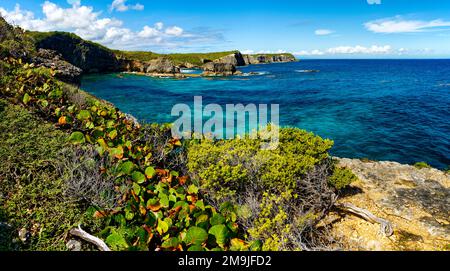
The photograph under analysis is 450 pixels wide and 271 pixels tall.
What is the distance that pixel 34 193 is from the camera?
5641mm

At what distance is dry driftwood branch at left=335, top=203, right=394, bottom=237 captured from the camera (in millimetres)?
7201

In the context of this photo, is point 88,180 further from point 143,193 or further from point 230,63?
point 230,63

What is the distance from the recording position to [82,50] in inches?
2891

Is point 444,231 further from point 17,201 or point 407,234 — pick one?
point 17,201

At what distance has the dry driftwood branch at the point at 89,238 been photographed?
4.82m

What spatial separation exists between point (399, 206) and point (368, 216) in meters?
1.58

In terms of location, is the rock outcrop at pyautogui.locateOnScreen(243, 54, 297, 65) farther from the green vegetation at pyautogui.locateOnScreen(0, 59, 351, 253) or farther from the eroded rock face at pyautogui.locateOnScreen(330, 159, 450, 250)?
the green vegetation at pyautogui.locateOnScreen(0, 59, 351, 253)

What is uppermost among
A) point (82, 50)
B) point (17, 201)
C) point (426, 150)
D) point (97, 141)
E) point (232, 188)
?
point (82, 50)

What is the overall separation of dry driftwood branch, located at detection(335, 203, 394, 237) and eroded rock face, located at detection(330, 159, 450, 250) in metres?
0.14

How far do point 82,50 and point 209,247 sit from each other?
8052 cm

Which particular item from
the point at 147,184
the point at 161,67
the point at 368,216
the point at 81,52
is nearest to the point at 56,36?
the point at 81,52

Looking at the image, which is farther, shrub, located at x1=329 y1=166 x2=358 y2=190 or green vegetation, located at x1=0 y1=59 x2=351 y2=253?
shrub, located at x1=329 y1=166 x2=358 y2=190

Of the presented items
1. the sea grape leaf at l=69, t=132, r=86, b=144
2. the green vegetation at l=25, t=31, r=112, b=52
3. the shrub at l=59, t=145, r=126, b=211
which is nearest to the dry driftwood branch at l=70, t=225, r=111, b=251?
the shrub at l=59, t=145, r=126, b=211
